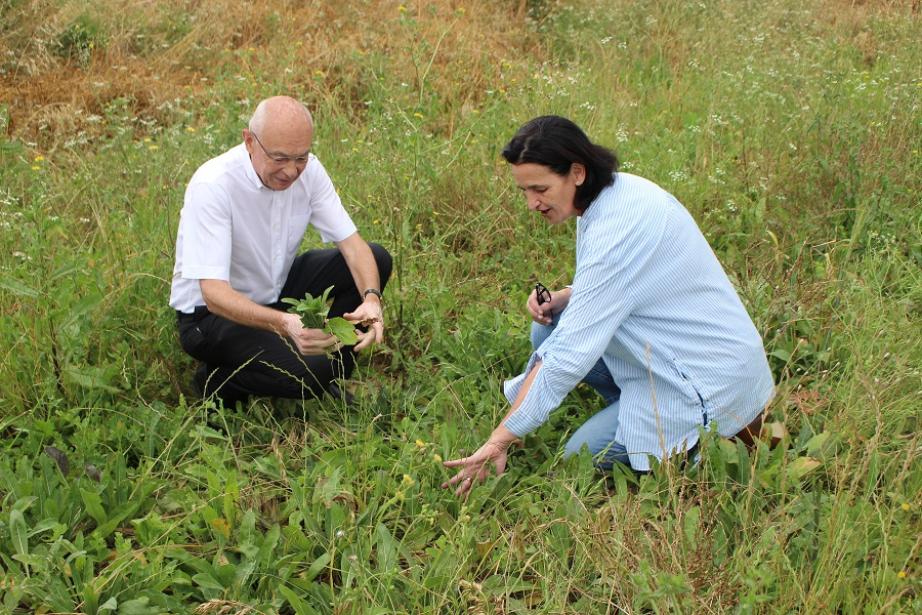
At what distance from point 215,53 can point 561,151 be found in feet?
15.1

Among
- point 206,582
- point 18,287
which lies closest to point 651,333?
point 206,582

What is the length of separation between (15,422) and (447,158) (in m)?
2.75

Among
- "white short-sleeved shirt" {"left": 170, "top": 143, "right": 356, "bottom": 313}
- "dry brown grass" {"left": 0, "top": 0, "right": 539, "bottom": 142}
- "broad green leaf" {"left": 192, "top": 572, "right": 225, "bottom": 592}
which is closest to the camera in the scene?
"broad green leaf" {"left": 192, "top": 572, "right": 225, "bottom": 592}

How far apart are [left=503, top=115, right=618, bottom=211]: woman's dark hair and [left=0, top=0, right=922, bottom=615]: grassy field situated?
856 mm

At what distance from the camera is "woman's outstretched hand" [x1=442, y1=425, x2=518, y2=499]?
9.51 feet

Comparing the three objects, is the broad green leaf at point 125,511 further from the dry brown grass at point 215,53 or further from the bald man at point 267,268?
the dry brown grass at point 215,53

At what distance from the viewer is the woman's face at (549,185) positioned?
9.57 ft

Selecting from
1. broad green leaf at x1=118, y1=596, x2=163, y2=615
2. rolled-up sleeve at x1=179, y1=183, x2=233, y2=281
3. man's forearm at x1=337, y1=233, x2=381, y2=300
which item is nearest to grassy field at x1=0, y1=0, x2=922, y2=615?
broad green leaf at x1=118, y1=596, x2=163, y2=615

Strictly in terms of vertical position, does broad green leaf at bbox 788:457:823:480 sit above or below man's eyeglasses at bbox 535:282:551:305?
below

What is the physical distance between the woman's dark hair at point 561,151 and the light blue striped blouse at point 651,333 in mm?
63

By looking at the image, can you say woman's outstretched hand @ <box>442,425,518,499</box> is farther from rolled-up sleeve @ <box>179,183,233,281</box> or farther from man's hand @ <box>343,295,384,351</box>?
rolled-up sleeve @ <box>179,183,233,281</box>

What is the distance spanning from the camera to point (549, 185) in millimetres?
2939

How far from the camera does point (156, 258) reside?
3.98 m

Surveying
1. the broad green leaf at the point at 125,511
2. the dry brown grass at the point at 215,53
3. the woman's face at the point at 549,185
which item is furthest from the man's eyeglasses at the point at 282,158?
the dry brown grass at the point at 215,53
